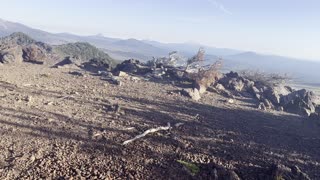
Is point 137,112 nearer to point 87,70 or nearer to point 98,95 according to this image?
point 98,95

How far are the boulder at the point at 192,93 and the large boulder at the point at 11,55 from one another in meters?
15.7

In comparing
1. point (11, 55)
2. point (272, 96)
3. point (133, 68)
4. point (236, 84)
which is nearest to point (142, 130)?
point (272, 96)

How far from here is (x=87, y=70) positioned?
110 ft

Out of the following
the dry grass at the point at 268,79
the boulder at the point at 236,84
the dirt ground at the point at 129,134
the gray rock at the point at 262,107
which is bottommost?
the dirt ground at the point at 129,134

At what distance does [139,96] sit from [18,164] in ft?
42.4

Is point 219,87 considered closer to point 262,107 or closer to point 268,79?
point 262,107

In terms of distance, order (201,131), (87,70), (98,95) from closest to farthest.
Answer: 1. (201,131)
2. (98,95)
3. (87,70)

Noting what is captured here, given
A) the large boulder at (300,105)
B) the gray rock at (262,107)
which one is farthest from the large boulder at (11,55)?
the large boulder at (300,105)

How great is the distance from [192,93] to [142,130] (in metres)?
10.5

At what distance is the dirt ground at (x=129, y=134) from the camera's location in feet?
41.3

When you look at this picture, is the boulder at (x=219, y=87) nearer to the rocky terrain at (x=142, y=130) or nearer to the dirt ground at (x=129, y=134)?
the rocky terrain at (x=142, y=130)

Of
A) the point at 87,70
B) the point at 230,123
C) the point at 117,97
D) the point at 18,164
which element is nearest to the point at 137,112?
the point at 117,97

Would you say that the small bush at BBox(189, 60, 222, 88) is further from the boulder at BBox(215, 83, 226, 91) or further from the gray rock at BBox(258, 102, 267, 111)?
the gray rock at BBox(258, 102, 267, 111)

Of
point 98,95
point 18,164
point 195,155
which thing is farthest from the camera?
point 98,95
